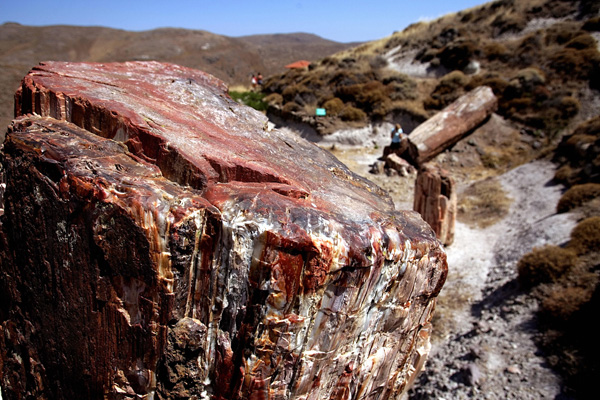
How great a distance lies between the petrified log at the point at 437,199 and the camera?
8.04 meters

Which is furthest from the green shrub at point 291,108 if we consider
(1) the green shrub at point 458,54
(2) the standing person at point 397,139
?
(1) the green shrub at point 458,54

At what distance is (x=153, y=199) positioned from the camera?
7.66ft

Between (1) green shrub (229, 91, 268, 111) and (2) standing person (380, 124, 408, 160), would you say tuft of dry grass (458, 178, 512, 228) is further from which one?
(1) green shrub (229, 91, 268, 111)

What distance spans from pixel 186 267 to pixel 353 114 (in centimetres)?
1412

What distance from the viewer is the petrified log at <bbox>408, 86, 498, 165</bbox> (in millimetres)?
12461

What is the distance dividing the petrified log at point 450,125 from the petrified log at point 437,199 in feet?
13.8

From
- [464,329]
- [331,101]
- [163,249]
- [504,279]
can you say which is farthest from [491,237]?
[331,101]

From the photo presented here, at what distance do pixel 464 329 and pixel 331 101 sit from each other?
39.2 ft

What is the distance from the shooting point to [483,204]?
10.1 metres

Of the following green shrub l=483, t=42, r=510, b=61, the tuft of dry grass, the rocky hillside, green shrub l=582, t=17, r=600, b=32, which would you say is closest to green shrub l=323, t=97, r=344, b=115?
the rocky hillside

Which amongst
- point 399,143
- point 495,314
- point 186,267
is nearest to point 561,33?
point 399,143

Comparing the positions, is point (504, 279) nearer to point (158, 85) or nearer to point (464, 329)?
point (464, 329)

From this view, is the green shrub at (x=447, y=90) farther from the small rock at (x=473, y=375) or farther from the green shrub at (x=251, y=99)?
the small rock at (x=473, y=375)

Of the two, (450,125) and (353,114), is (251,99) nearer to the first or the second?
(353,114)
